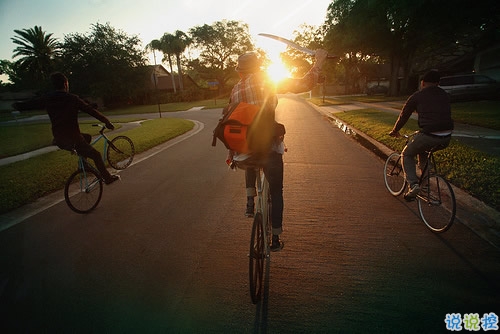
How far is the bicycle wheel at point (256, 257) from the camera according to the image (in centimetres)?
230

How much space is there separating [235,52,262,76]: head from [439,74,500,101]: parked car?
19.7m

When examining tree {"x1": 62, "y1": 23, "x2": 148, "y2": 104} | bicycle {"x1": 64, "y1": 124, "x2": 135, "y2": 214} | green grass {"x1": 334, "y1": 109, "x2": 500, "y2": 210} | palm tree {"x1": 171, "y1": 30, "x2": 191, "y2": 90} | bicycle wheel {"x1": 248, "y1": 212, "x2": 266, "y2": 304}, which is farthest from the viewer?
palm tree {"x1": 171, "y1": 30, "x2": 191, "y2": 90}

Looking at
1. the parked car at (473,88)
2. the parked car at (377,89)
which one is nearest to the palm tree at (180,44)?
the parked car at (377,89)

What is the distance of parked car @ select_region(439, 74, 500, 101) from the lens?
55.9 ft

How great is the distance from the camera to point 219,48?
228 feet

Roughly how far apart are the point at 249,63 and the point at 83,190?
3.93 meters

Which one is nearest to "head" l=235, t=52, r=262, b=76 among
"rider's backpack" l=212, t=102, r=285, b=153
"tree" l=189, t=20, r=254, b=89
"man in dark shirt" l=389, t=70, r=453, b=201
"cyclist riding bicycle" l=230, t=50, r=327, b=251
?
"cyclist riding bicycle" l=230, t=50, r=327, b=251

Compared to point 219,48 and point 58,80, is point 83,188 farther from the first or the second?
point 219,48

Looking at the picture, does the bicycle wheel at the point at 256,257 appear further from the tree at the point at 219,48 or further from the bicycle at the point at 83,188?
the tree at the point at 219,48

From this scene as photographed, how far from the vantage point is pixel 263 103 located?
8.19 ft

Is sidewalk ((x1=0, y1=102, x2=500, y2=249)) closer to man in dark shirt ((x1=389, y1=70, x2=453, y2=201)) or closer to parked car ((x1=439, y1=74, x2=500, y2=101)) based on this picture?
man in dark shirt ((x1=389, y1=70, x2=453, y2=201))

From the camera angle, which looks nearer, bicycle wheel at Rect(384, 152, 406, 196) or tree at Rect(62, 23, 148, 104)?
bicycle wheel at Rect(384, 152, 406, 196)

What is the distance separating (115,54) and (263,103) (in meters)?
48.6

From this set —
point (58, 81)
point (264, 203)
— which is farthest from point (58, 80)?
point (264, 203)
